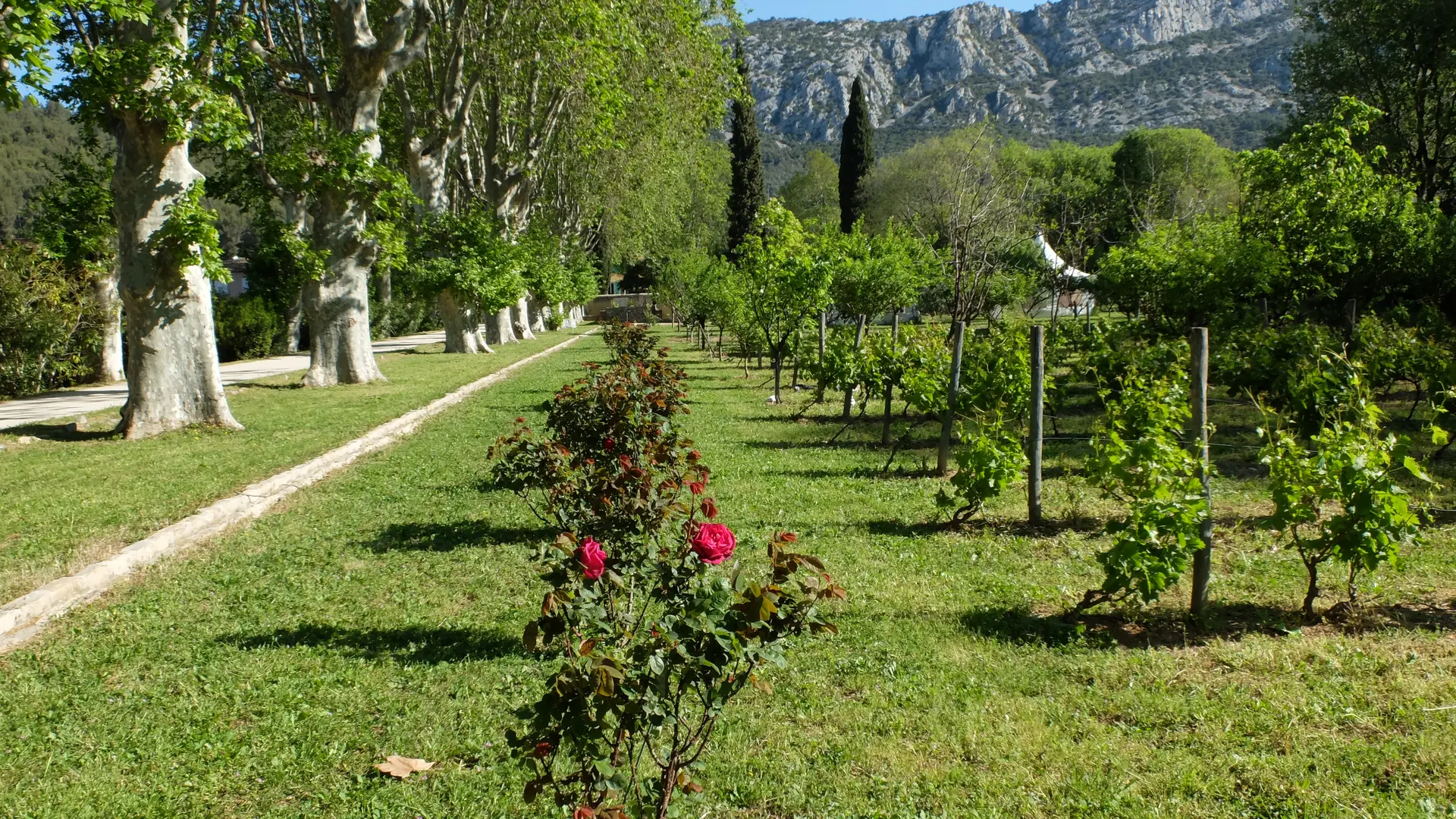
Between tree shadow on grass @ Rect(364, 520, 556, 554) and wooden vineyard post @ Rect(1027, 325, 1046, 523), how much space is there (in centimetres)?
366

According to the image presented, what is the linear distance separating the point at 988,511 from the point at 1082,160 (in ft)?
195

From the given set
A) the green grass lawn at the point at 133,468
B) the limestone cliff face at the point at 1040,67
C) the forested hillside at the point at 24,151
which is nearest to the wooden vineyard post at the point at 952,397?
the green grass lawn at the point at 133,468

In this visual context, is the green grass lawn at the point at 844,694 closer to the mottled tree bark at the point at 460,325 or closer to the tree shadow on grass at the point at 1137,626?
the tree shadow on grass at the point at 1137,626

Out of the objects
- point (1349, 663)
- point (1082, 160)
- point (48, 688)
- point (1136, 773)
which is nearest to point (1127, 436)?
point (1349, 663)

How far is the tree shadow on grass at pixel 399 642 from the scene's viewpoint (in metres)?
4.14

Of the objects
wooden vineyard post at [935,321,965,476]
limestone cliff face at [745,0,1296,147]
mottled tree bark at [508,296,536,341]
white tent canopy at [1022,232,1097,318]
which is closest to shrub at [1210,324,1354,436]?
wooden vineyard post at [935,321,965,476]

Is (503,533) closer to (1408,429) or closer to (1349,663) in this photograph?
(1349,663)

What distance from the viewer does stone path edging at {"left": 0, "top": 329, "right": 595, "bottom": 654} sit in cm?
451

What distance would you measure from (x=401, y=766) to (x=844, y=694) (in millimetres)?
1832

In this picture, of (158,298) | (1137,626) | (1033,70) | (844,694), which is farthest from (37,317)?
(1033,70)

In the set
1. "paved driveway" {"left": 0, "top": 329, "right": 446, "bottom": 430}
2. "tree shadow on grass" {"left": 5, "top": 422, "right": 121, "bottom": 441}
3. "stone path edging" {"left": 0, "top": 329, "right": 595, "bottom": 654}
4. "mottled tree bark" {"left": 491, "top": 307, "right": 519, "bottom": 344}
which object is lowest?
"stone path edging" {"left": 0, "top": 329, "right": 595, "bottom": 654}

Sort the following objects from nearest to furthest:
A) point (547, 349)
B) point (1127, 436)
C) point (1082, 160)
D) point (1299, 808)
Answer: point (1299, 808)
point (1127, 436)
point (547, 349)
point (1082, 160)

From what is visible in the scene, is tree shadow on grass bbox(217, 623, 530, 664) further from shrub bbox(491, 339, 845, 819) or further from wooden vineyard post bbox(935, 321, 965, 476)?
wooden vineyard post bbox(935, 321, 965, 476)

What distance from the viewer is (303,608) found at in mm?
4832
